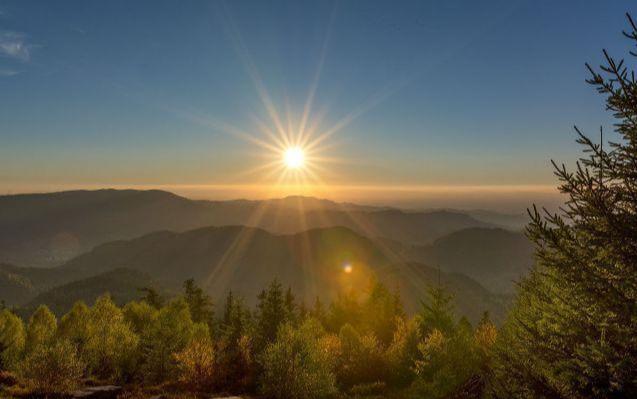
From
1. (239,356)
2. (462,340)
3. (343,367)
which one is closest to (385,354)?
(343,367)

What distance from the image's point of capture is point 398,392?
3544 centimetres

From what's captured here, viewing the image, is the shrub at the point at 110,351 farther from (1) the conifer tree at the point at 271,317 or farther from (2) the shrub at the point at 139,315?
(1) the conifer tree at the point at 271,317

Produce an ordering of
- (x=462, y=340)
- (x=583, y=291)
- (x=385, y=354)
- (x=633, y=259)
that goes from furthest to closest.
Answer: (x=385, y=354), (x=462, y=340), (x=583, y=291), (x=633, y=259)

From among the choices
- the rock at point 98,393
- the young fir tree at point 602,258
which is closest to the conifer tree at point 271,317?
the rock at point 98,393

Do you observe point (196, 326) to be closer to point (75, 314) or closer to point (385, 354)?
point (75, 314)

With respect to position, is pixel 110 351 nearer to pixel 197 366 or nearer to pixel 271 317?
pixel 197 366

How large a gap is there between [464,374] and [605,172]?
85.2 feet

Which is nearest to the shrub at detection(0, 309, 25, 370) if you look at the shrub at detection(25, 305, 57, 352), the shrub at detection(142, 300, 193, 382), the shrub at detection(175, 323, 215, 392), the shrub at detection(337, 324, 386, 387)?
the shrub at detection(25, 305, 57, 352)

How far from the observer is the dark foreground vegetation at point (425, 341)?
869 centimetres

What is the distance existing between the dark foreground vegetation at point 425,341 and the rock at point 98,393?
4.25ft

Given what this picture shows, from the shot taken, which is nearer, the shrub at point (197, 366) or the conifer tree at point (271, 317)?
the shrub at point (197, 366)

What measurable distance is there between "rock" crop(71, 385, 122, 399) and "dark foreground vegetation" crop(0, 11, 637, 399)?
1.30m

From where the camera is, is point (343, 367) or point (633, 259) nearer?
point (633, 259)

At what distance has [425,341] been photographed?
1500 inches
